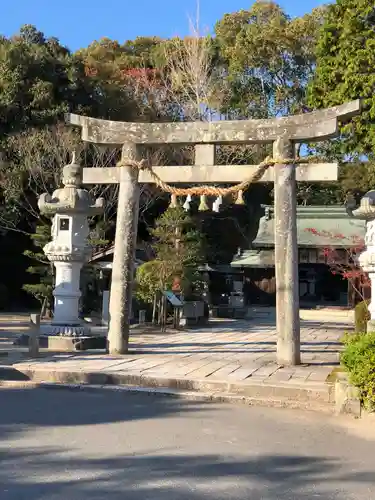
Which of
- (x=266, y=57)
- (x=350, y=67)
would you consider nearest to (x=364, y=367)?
(x=350, y=67)

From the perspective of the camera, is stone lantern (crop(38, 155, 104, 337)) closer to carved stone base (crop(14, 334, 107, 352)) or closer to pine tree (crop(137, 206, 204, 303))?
carved stone base (crop(14, 334, 107, 352))

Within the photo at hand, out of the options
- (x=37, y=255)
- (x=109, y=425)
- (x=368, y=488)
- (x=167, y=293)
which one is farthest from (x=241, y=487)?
(x=37, y=255)

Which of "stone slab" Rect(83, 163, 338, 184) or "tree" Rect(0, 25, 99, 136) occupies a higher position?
"tree" Rect(0, 25, 99, 136)

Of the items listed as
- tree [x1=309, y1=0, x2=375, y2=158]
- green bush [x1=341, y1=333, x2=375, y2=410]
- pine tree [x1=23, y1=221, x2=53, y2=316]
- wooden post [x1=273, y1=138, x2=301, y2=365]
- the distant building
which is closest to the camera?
green bush [x1=341, y1=333, x2=375, y2=410]

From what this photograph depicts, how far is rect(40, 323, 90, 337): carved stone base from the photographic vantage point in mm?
12000

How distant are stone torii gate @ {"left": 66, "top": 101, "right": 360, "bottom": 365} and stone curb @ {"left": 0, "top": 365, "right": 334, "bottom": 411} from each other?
2028mm

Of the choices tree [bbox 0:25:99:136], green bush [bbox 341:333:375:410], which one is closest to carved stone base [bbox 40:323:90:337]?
green bush [bbox 341:333:375:410]

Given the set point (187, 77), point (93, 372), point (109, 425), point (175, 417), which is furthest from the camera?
point (187, 77)

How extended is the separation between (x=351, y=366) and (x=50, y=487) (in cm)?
398

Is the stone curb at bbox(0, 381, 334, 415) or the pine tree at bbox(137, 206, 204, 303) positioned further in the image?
the pine tree at bbox(137, 206, 204, 303)

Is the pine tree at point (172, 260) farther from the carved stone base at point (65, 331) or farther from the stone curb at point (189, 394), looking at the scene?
the stone curb at point (189, 394)

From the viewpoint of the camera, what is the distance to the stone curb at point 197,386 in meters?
7.46

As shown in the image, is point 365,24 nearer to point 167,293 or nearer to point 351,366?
point 167,293

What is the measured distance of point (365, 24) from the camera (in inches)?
843
